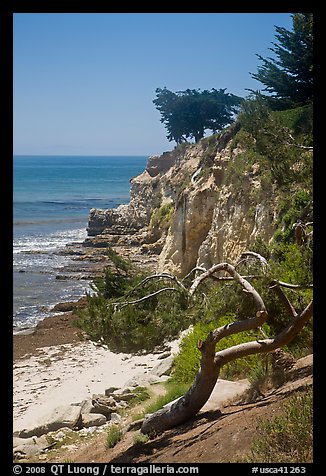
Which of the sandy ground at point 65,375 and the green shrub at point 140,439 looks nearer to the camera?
the green shrub at point 140,439

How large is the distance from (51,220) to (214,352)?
36375 mm

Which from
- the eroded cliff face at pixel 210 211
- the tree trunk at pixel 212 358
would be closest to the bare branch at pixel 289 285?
the tree trunk at pixel 212 358

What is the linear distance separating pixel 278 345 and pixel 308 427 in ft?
6.13

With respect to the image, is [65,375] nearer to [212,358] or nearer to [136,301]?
[136,301]

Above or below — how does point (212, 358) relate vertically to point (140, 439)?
above

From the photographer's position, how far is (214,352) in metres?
8.01

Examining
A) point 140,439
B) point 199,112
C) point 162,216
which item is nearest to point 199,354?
point 140,439

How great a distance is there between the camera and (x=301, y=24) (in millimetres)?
14961

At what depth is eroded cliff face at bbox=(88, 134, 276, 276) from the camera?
1902 cm

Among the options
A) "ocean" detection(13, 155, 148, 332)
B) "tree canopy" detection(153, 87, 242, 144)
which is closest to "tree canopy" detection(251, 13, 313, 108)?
"tree canopy" detection(153, 87, 242, 144)

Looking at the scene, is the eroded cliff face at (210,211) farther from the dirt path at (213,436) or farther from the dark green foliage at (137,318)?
the dirt path at (213,436)

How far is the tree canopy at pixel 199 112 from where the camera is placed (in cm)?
2842

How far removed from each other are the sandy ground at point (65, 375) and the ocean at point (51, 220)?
4.19m
